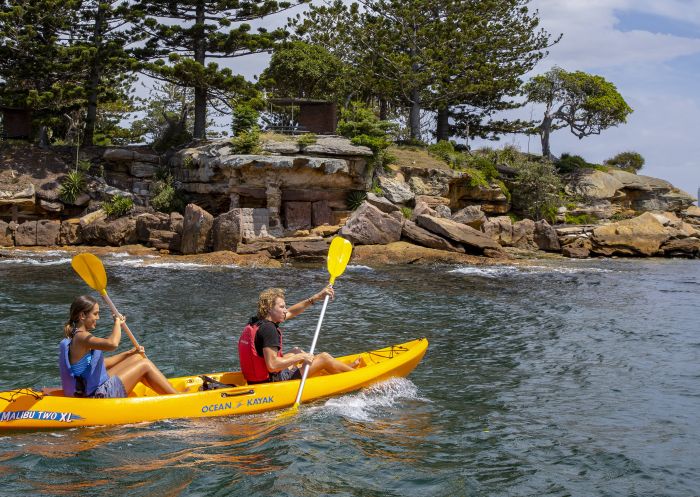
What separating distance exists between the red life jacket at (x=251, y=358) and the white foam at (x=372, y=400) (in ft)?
2.45

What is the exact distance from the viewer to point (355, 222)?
21500 millimetres

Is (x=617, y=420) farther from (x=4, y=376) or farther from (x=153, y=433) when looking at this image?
(x=4, y=376)

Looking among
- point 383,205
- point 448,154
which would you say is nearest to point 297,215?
point 383,205

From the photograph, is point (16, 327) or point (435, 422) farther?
point (16, 327)

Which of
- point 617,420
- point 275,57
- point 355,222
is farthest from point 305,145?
point 617,420

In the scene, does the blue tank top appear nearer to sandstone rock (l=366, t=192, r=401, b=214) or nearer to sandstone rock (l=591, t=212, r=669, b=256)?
sandstone rock (l=366, t=192, r=401, b=214)

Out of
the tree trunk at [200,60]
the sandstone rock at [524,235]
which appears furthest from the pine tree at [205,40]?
the sandstone rock at [524,235]

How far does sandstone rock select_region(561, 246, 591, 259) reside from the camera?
24297 mm

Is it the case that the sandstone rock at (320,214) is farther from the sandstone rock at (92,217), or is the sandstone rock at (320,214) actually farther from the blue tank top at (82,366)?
the blue tank top at (82,366)

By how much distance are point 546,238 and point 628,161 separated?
16.1 metres

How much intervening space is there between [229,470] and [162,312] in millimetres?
7613

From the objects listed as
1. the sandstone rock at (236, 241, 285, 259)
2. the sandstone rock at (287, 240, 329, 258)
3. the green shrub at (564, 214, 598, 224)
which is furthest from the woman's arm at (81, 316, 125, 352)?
the green shrub at (564, 214, 598, 224)

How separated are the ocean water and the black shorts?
376mm

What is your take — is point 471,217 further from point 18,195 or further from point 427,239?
point 18,195
